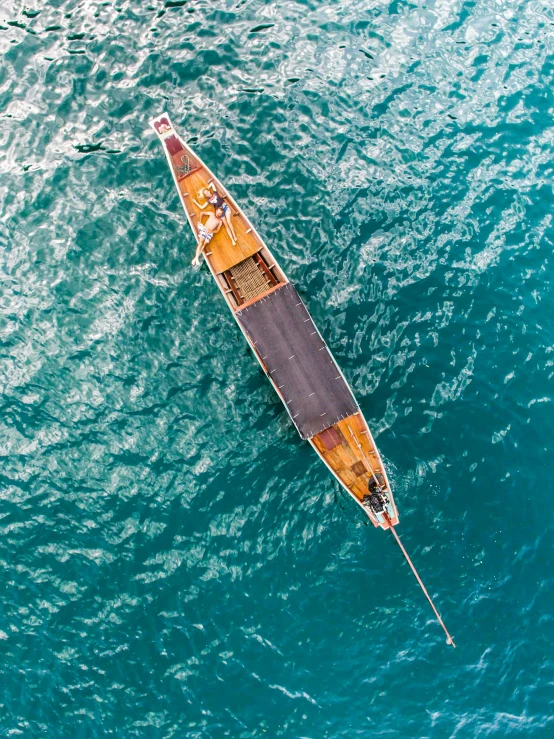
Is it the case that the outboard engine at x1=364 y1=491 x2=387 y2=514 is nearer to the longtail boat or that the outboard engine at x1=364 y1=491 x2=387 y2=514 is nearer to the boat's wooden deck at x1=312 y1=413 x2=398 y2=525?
the longtail boat

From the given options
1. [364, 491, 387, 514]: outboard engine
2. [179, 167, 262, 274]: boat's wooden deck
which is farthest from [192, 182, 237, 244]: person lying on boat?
[364, 491, 387, 514]: outboard engine

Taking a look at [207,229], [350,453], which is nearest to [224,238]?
[207,229]

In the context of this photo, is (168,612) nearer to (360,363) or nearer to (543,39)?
(360,363)

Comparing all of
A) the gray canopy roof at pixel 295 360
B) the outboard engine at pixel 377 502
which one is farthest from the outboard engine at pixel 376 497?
the gray canopy roof at pixel 295 360

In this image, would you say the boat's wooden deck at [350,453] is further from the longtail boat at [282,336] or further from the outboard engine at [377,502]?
the outboard engine at [377,502]

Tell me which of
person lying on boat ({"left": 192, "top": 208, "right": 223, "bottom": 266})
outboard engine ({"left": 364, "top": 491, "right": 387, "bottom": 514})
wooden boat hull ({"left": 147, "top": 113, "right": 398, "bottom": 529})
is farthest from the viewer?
person lying on boat ({"left": 192, "top": 208, "right": 223, "bottom": 266})

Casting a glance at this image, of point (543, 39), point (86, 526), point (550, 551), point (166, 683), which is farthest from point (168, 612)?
point (543, 39)
